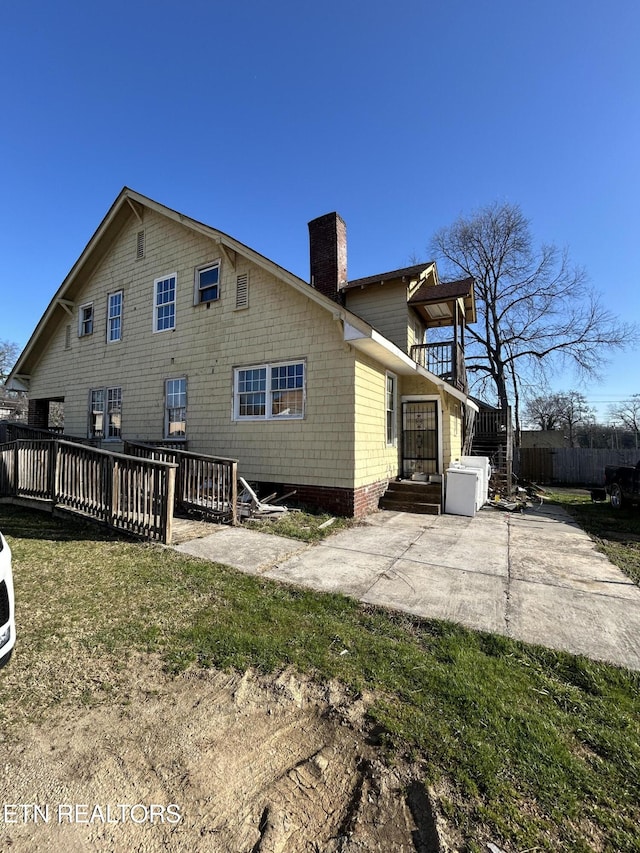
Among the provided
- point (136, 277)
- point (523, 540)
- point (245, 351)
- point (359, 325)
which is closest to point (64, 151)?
point (136, 277)

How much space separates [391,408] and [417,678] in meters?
8.57

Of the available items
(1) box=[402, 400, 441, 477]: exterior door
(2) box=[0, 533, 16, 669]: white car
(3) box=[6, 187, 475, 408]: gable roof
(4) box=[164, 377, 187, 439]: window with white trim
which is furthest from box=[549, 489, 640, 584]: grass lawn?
(4) box=[164, 377, 187, 439]: window with white trim

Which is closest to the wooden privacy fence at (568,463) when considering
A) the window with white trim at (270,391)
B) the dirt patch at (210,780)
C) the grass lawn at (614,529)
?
the grass lawn at (614,529)

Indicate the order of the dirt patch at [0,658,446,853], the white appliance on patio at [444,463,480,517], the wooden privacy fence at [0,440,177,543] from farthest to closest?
the white appliance on patio at [444,463,480,517], the wooden privacy fence at [0,440,177,543], the dirt patch at [0,658,446,853]

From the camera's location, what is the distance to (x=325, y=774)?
193 cm

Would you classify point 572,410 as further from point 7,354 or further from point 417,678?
point 7,354

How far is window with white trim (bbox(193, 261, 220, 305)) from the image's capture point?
10516 millimetres

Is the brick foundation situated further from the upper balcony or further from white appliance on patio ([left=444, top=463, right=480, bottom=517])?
the upper balcony

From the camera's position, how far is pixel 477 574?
493 centimetres

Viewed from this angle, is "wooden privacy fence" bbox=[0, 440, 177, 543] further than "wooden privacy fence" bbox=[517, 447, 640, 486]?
No

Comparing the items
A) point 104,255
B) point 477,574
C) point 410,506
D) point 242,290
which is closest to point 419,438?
point 410,506

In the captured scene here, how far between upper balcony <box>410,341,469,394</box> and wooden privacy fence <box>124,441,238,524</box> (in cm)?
681

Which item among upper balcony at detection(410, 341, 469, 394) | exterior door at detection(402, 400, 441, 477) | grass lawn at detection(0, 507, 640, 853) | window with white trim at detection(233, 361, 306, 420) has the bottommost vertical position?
grass lawn at detection(0, 507, 640, 853)

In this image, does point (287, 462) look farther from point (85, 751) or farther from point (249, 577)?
point (85, 751)
